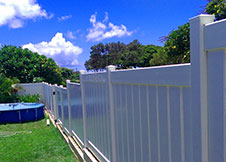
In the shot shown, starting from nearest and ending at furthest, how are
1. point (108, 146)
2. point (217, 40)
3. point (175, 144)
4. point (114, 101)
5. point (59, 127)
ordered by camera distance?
point (217, 40) → point (175, 144) → point (114, 101) → point (108, 146) → point (59, 127)

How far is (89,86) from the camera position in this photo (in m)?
3.72

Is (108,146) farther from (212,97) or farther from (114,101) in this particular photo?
(212,97)

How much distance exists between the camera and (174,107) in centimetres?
150

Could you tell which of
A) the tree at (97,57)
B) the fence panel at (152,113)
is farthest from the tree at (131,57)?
the fence panel at (152,113)

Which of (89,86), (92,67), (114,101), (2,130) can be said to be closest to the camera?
(114,101)

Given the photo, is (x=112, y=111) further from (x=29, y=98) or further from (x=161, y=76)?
(x=29, y=98)

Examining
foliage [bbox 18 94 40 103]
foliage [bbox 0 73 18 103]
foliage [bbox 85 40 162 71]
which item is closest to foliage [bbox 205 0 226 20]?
foliage [bbox 18 94 40 103]

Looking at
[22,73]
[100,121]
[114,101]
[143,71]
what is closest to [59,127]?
[100,121]

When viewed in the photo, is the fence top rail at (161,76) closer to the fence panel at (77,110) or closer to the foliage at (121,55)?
the fence panel at (77,110)

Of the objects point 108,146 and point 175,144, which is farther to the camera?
point 108,146

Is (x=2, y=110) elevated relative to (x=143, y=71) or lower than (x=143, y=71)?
lower

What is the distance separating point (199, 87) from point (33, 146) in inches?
226

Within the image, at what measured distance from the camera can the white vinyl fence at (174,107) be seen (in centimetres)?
116

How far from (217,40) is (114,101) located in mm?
1712
